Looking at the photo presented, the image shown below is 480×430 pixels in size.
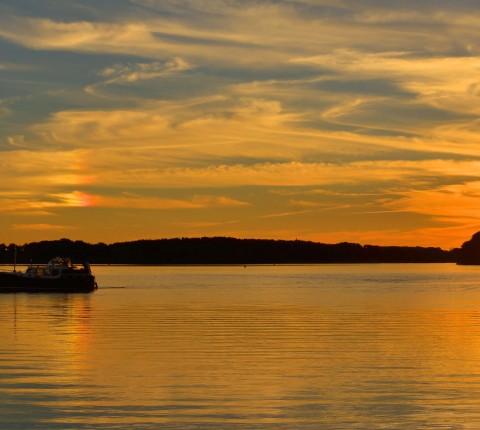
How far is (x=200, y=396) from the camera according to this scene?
105ft

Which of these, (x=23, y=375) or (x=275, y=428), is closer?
(x=275, y=428)

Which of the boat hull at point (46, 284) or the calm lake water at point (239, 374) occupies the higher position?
the boat hull at point (46, 284)

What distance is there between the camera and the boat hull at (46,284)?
423 feet

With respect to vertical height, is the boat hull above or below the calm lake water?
above

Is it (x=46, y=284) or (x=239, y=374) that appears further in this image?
(x=46, y=284)

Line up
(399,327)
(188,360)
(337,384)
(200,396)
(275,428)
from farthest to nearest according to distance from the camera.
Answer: (399,327)
(188,360)
(337,384)
(200,396)
(275,428)

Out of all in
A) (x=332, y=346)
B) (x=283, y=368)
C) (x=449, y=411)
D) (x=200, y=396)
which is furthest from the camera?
(x=332, y=346)

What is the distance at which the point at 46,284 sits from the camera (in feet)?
425

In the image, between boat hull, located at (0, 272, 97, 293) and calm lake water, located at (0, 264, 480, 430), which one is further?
boat hull, located at (0, 272, 97, 293)

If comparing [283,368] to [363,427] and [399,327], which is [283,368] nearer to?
[363,427]

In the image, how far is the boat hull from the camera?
129m

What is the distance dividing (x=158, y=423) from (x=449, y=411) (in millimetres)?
9407

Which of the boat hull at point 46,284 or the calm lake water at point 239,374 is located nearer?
the calm lake water at point 239,374

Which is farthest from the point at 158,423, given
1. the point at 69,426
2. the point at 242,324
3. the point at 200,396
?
the point at 242,324
